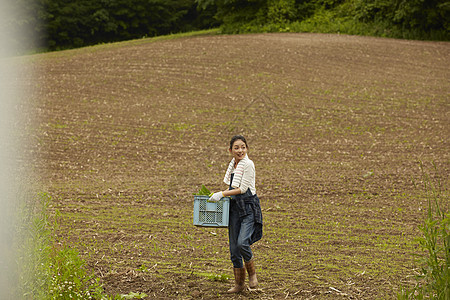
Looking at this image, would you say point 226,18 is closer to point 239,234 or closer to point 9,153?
point 9,153

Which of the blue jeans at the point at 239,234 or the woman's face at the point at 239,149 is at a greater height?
the woman's face at the point at 239,149

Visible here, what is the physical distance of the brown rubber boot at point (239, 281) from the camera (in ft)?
14.1

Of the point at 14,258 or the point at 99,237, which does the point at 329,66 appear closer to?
the point at 99,237

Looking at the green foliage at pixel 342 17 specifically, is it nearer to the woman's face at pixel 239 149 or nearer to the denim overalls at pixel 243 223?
the woman's face at pixel 239 149

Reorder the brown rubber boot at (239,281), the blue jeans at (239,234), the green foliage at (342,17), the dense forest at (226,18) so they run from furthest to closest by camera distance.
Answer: the dense forest at (226,18) → the green foliage at (342,17) → the brown rubber boot at (239,281) → the blue jeans at (239,234)

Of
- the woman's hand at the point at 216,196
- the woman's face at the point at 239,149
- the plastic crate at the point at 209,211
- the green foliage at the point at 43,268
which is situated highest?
the woman's face at the point at 239,149

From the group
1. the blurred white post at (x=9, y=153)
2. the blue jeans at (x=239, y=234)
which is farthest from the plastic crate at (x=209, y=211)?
the blurred white post at (x=9, y=153)

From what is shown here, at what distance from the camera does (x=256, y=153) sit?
984cm

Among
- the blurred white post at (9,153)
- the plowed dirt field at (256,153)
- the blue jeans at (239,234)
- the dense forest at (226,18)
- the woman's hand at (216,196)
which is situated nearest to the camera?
the blurred white post at (9,153)

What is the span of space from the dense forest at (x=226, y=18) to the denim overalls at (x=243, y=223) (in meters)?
10.2

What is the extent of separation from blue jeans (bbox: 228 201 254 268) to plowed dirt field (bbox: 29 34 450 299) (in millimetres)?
343

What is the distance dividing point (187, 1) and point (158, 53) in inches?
847

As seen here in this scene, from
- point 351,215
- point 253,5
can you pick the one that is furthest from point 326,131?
point 253,5

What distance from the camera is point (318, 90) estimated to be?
13.5 metres
